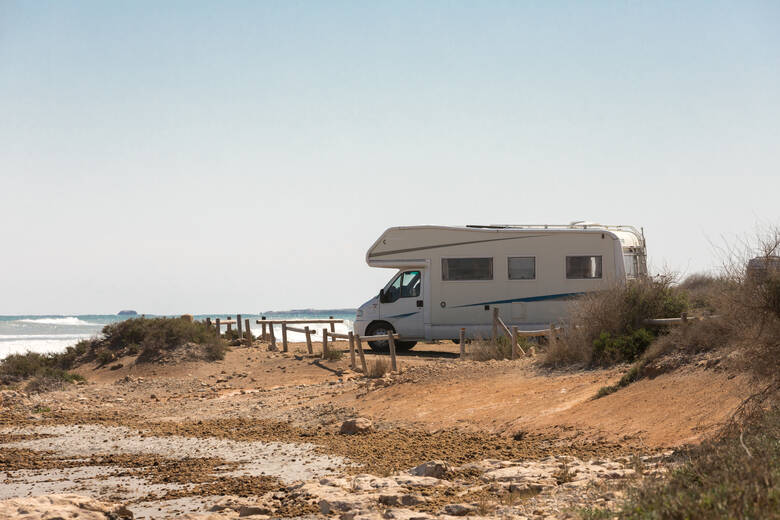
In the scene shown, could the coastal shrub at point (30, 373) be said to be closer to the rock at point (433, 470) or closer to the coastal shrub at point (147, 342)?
the coastal shrub at point (147, 342)

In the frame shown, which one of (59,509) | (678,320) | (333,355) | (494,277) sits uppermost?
(494,277)

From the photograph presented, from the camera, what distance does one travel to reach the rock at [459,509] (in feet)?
20.1

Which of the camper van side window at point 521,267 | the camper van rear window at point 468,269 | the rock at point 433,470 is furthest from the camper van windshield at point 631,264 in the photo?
the rock at point 433,470

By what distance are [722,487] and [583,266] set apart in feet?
54.8

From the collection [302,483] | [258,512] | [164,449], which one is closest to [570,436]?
[302,483]

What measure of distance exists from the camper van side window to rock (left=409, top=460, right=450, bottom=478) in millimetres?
13681

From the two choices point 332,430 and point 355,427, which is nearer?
point 355,427

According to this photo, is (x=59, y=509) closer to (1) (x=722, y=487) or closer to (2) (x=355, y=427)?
(1) (x=722, y=487)

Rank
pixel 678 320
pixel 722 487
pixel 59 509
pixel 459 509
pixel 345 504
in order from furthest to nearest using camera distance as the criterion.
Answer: pixel 678 320
pixel 345 504
pixel 459 509
pixel 59 509
pixel 722 487

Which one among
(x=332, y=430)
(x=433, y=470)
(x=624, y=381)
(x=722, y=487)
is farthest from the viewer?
(x=332, y=430)

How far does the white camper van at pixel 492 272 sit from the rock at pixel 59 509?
49.3 feet

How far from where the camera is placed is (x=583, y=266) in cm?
2086

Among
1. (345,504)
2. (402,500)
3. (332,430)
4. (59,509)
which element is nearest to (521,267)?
(332,430)

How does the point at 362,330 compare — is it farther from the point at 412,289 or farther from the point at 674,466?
the point at 674,466
